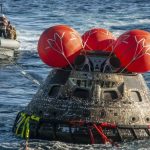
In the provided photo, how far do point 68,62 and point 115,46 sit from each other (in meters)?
1.38

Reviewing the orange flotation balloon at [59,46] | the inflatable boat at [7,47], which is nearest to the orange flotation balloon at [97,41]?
the orange flotation balloon at [59,46]

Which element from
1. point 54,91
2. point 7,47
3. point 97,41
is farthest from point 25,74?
point 54,91

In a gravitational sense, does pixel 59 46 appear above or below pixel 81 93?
above

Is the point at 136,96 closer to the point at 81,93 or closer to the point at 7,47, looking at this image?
the point at 81,93

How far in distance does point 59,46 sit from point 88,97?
5.39 ft

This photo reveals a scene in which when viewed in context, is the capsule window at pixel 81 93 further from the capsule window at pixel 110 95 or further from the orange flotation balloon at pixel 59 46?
the orange flotation balloon at pixel 59 46

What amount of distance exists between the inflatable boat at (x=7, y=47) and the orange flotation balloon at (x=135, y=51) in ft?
61.7

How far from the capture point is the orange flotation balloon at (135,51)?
68.7ft

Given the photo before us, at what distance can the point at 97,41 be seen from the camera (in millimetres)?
22406

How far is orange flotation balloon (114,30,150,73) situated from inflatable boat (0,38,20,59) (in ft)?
61.7

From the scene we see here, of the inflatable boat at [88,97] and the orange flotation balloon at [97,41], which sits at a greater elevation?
the orange flotation balloon at [97,41]

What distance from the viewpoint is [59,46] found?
21234 millimetres

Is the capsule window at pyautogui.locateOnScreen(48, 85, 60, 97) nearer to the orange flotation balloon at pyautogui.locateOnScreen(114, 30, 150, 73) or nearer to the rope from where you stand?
the orange flotation balloon at pyautogui.locateOnScreen(114, 30, 150, 73)

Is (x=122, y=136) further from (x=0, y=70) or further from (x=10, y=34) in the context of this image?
(x=10, y=34)
